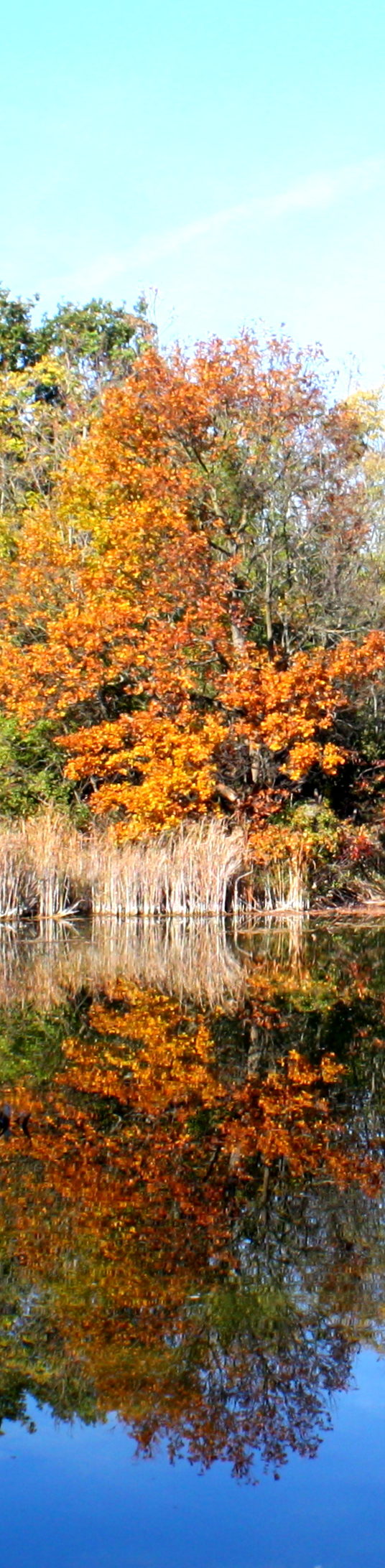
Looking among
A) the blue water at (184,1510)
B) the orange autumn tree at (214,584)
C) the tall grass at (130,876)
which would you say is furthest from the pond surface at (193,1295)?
the orange autumn tree at (214,584)

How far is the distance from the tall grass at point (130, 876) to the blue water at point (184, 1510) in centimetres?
1287

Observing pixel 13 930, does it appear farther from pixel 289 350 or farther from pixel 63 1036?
pixel 289 350

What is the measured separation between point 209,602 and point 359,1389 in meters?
14.5

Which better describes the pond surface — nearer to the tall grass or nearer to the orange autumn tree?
the tall grass

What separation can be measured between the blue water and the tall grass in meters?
12.9

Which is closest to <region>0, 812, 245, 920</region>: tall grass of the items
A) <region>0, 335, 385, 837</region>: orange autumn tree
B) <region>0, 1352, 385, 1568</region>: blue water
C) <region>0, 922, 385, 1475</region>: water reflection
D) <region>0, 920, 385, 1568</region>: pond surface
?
<region>0, 335, 385, 837</region>: orange autumn tree

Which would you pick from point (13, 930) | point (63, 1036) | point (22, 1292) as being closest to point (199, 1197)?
point (22, 1292)

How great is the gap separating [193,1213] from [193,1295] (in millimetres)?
910

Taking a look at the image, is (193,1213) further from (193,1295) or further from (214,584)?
(214,584)

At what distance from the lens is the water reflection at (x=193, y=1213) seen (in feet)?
14.6

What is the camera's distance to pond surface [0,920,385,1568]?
12.6ft

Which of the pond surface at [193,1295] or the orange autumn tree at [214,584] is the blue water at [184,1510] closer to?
the pond surface at [193,1295]

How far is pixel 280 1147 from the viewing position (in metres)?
7.03

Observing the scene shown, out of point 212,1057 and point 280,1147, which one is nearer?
point 280,1147
